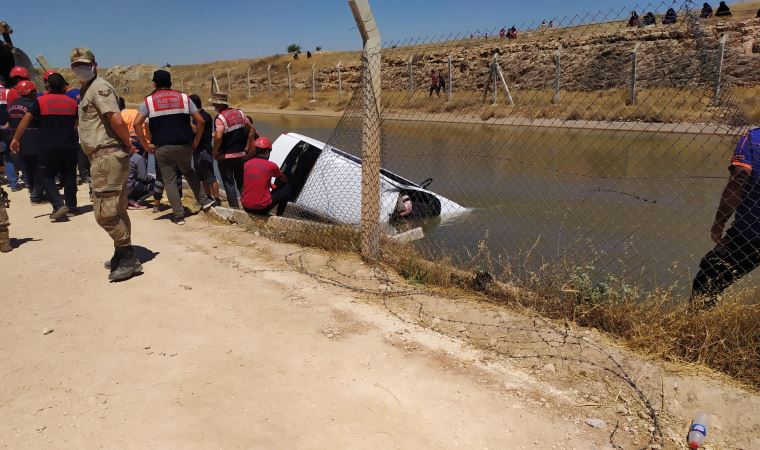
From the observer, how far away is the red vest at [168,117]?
6.85m

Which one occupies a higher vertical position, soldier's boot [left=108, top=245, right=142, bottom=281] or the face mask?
the face mask

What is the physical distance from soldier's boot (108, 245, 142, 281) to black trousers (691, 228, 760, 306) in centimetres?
473

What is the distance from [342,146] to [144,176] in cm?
364

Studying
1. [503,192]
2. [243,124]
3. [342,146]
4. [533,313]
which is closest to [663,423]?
[533,313]

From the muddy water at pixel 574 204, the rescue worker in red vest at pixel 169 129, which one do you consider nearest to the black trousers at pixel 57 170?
the rescue worker in red vest at pixel 169 129

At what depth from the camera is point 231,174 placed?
823cm

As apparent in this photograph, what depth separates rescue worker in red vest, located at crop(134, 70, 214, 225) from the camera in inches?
A: 268

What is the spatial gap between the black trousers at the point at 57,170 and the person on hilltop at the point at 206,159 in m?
→ 1.59

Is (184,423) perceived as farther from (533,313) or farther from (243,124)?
(243,124)

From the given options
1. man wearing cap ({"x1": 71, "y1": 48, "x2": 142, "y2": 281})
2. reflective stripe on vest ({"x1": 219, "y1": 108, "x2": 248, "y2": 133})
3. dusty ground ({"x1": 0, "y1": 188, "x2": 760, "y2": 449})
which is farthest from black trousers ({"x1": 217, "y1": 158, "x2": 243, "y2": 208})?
dusty ground ({"x1": 0, "y1": 188, "x2": 760, "y2": 449})

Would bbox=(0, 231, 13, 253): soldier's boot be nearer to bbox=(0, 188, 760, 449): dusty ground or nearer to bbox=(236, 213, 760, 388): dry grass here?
bbox=(0, 188, 760, 449): dusty ground

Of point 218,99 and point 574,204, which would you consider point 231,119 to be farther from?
point 574,204

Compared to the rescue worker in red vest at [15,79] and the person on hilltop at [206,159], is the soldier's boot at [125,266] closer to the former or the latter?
the person on hilltop at [206,159]

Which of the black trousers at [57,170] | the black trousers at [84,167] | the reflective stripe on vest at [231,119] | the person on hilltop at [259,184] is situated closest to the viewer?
the person on hilltop at [259,184]
